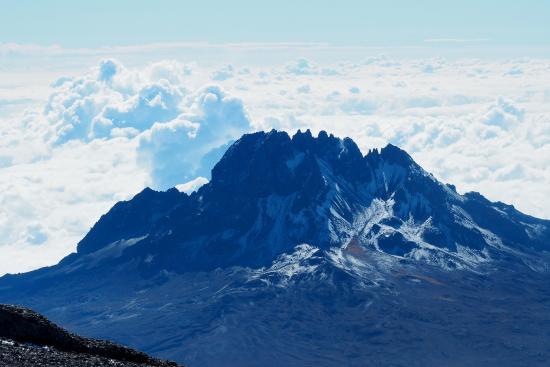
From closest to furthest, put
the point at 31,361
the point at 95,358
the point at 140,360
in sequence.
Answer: the point at 31,361 < the point at 95,358 < the point at 140,360

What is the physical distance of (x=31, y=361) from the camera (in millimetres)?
69812

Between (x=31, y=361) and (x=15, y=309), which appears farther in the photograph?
(x=15, y=309)

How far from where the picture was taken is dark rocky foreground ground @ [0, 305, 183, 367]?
238ft

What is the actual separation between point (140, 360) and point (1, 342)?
1155cm

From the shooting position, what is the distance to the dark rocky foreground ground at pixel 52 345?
238 ft

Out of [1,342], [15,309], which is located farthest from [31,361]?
[15,309]

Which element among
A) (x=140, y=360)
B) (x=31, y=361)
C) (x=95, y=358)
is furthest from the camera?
(x=140, y=360)

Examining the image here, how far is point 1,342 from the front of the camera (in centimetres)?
7350

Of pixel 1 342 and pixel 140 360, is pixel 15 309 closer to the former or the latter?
pixel 1 342

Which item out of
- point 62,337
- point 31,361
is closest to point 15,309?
point 62,337

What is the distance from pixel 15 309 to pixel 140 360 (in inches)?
428

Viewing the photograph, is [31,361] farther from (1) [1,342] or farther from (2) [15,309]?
(2) [15,309]

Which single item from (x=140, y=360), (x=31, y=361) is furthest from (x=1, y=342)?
(x=140, y=360)

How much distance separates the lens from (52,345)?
252 ft
